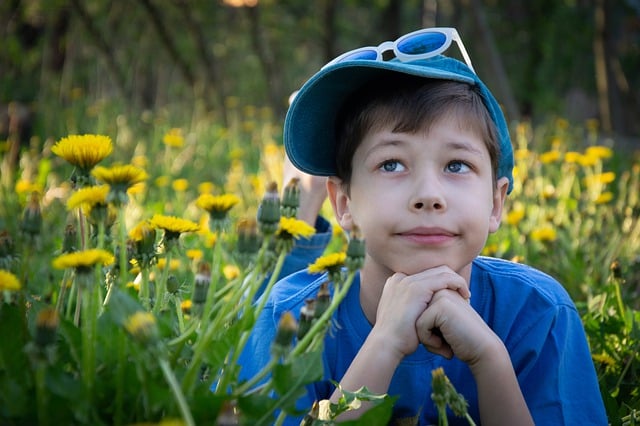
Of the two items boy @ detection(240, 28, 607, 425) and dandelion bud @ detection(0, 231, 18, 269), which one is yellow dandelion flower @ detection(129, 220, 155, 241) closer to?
dandelion bud @ detection(0, 231, 18, 269)

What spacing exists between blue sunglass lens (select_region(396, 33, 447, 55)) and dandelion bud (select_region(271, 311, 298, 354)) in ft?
2.76

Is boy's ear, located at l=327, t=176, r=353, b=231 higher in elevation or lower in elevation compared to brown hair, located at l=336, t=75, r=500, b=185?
lower

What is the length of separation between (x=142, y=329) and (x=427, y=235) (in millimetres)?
690

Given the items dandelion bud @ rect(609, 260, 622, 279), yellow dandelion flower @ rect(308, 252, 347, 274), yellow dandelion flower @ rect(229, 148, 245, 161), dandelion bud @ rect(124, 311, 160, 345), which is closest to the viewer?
dandelion bud @ rect(124, 311, 160, 345)

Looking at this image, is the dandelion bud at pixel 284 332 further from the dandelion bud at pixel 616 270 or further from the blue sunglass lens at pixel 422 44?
the dandelion bud at pixel 616 270

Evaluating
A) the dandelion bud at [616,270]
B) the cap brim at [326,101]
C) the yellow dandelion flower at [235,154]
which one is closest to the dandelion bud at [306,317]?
the cap brim at [326,101]

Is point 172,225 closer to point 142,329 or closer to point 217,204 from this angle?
point 217,204

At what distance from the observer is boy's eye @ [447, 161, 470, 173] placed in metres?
1.45

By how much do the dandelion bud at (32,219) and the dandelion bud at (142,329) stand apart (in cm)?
29

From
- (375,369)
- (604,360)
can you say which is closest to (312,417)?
(375,369)

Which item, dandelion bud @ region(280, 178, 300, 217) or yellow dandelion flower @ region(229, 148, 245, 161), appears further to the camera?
yellow dandelion flower @ region(229, 148, 245, 161)

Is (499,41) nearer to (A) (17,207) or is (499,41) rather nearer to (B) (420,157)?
(A) (17,207)

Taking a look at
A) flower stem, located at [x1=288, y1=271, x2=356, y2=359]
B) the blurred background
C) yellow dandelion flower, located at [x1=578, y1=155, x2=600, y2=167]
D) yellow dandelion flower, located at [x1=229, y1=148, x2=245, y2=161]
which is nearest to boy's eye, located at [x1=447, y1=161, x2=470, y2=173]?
flower stem, located at [x1=288, y1=271, x2=356, y2=359]

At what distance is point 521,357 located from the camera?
4.94 feet
